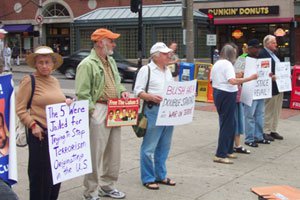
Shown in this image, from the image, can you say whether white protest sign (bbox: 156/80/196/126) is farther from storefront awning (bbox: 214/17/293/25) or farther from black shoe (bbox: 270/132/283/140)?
storefront awning (bbox: 214/17/293/25)

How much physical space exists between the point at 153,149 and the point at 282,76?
14.6ft

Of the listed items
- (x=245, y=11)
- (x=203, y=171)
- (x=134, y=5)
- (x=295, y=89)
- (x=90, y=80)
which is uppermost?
(x=245, y=11)

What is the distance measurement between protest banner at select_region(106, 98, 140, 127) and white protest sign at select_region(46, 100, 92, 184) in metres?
0.46

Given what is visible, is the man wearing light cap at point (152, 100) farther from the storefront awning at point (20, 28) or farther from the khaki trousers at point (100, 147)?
the storefront awning at point (20, 28)

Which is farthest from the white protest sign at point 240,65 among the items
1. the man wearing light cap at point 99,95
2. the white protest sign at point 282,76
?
the man wearing light cap at point 99,95

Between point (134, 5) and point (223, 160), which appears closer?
point (223, 160)

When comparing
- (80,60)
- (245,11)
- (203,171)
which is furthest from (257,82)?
(245,11)

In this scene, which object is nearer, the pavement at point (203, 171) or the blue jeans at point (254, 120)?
the pavement at point (203, 171)

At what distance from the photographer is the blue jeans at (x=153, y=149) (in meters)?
5.89

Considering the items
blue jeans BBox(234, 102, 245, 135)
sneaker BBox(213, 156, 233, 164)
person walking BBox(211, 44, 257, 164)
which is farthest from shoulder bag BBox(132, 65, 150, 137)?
blue jeans BBox(234, 102, 245, 135)

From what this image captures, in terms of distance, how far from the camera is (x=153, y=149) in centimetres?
591

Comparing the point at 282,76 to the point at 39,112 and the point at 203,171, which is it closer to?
the point at 203,171

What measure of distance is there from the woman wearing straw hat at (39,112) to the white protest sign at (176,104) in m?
1.67

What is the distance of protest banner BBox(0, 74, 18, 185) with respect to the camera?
351cm
